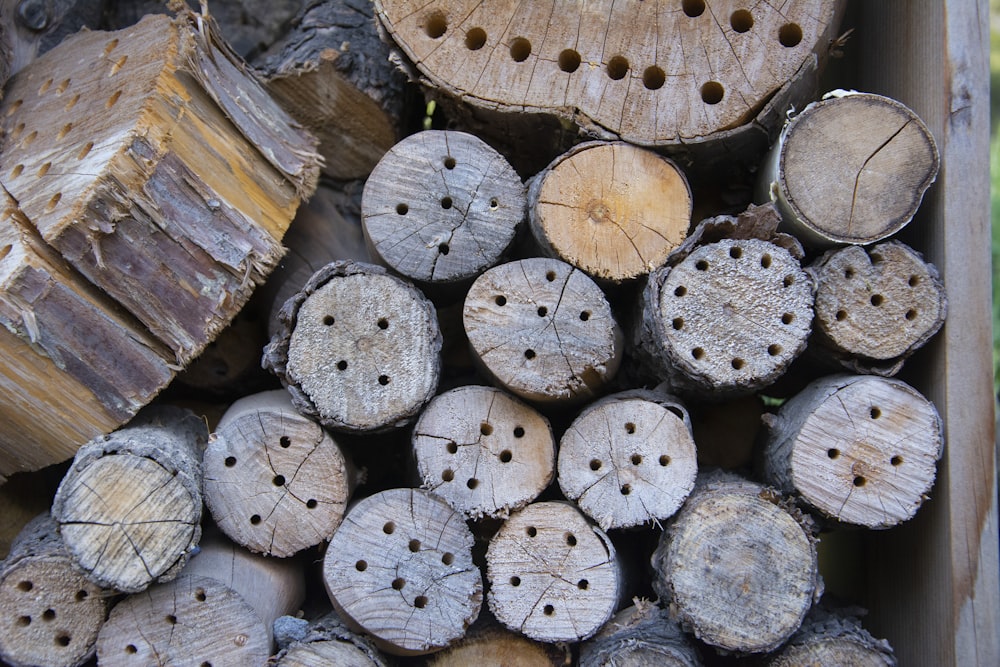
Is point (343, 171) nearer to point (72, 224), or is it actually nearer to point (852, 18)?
point (72, 224)

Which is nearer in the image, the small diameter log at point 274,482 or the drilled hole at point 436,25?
the small diameter log at point 274,482

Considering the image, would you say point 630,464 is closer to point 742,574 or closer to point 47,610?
point 742,574

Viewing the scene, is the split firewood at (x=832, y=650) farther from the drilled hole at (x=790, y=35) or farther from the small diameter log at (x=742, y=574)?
the drilled hole at (x=790, y=35)

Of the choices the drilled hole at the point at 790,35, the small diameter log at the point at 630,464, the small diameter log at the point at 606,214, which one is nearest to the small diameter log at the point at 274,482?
the small diameter log at the point at 630,464

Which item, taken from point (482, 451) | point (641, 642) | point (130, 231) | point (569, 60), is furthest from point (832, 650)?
point (130, 231)

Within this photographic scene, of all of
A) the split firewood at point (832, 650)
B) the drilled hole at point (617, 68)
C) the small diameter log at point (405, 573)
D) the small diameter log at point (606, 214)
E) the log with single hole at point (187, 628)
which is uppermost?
the drilled hole at point (617, 68)

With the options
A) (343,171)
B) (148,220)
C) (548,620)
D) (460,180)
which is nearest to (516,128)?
(460,180)

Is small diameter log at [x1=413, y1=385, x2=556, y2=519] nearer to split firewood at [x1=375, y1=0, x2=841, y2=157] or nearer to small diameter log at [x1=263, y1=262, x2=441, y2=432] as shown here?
small diameter log at [x1=263, y1=262, x2=441, y2=432]
